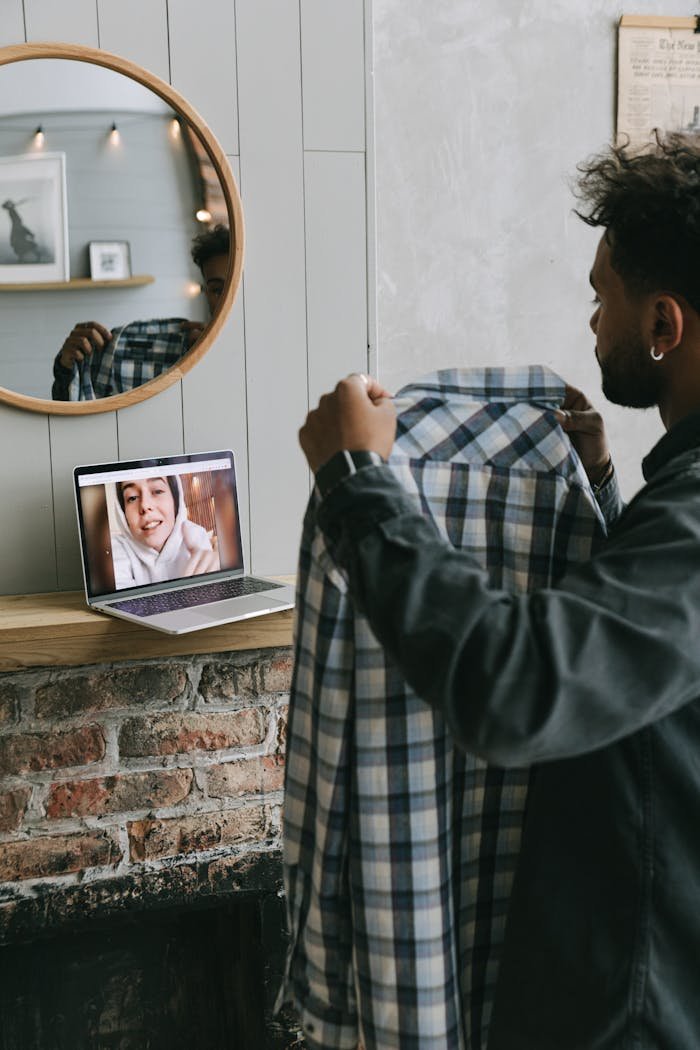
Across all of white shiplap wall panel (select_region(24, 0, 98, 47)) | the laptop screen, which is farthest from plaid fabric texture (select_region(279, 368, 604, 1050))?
white shiplap wall panel (select_region(24, 0, 98, 47))

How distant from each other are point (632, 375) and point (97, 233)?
1090 mm

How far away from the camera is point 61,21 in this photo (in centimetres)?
164

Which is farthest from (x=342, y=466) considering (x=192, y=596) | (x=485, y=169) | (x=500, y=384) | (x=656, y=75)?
(x=656, y=75)

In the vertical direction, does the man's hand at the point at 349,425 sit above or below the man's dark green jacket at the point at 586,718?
above

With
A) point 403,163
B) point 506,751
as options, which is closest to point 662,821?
point 506,751

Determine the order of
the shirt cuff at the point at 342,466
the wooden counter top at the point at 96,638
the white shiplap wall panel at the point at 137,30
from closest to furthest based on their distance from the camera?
the shirt cuff at the point at 342,466, the wooden counter top at the point at 96,638, the white shiplap wall panel at the point at 137,30

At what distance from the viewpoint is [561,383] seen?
1.01 metres

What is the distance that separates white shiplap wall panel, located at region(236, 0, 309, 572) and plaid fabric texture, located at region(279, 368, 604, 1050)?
875 mm

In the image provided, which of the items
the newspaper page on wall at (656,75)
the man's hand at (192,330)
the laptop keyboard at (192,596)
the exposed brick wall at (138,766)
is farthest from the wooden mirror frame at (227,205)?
the newspaper page on wall at (656,75)

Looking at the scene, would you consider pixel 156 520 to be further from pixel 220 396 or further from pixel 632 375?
pixel 632 375

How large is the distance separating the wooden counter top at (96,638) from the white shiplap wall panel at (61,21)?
1012 mm

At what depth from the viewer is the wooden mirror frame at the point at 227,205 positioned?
1.62 meters

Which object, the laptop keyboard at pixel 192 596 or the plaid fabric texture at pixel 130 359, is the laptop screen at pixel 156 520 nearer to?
the laptop keyboard at pixel 192 596

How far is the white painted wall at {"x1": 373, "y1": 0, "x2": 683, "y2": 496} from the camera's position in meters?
1.99
